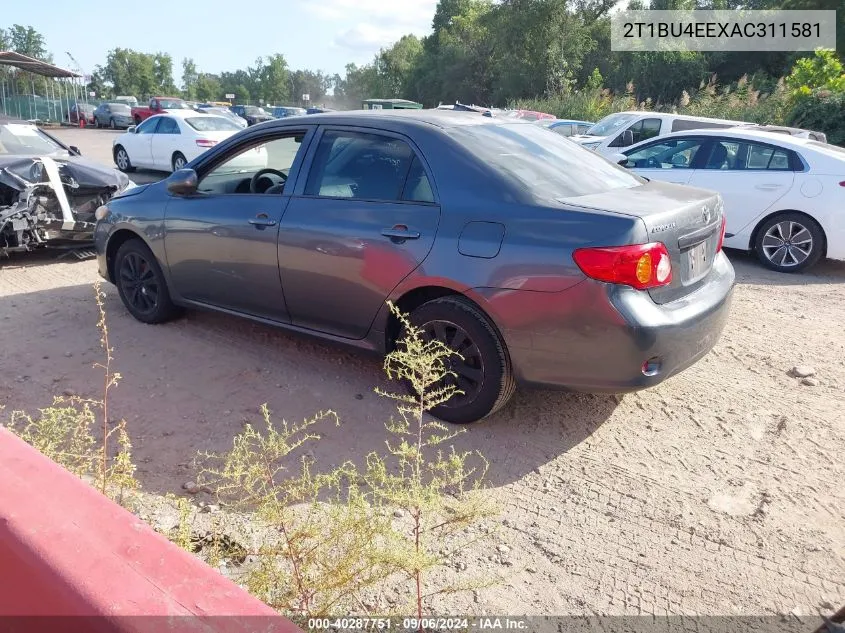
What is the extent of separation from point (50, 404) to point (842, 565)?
4382 mm

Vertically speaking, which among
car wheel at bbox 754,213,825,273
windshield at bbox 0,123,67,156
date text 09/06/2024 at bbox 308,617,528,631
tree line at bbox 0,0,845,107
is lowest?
date text 09/06/2024 at bbox 308,617,528,631

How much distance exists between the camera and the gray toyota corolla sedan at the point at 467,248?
3.43 meters

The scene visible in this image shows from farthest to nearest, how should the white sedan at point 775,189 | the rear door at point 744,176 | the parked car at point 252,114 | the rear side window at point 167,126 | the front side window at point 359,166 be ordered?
the parked car at point 252,114 → the rear side window at point 167,126 → the rear door at point 744,176 → the white sedan at point 775,189 → the front side window at point 359,166

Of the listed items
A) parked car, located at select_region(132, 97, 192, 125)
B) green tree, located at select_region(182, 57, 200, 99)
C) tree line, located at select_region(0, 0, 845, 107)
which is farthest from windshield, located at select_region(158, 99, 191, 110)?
green tree, located at select_region(182, 57, 200, 99)

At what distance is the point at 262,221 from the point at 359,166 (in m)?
0.80

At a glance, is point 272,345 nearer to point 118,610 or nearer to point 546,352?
point 546,352

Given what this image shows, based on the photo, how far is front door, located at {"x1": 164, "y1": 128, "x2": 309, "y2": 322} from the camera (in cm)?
461

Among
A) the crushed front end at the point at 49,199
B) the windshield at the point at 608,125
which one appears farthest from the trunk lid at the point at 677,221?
the windshield at the point at 608,125

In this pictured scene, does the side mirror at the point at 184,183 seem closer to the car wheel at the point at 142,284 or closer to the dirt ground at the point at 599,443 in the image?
the car wheel at the point at 142,284

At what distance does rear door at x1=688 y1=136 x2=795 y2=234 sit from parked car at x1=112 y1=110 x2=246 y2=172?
1092cm

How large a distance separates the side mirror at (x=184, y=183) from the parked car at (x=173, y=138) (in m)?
10.8

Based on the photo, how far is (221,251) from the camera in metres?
4.84

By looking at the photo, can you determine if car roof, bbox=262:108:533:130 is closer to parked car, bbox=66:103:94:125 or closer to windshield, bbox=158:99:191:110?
windshield, bbox=158:99:191:110

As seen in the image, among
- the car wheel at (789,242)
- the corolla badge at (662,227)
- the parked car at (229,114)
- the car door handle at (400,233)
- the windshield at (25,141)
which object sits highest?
the parked car at (229,114)
